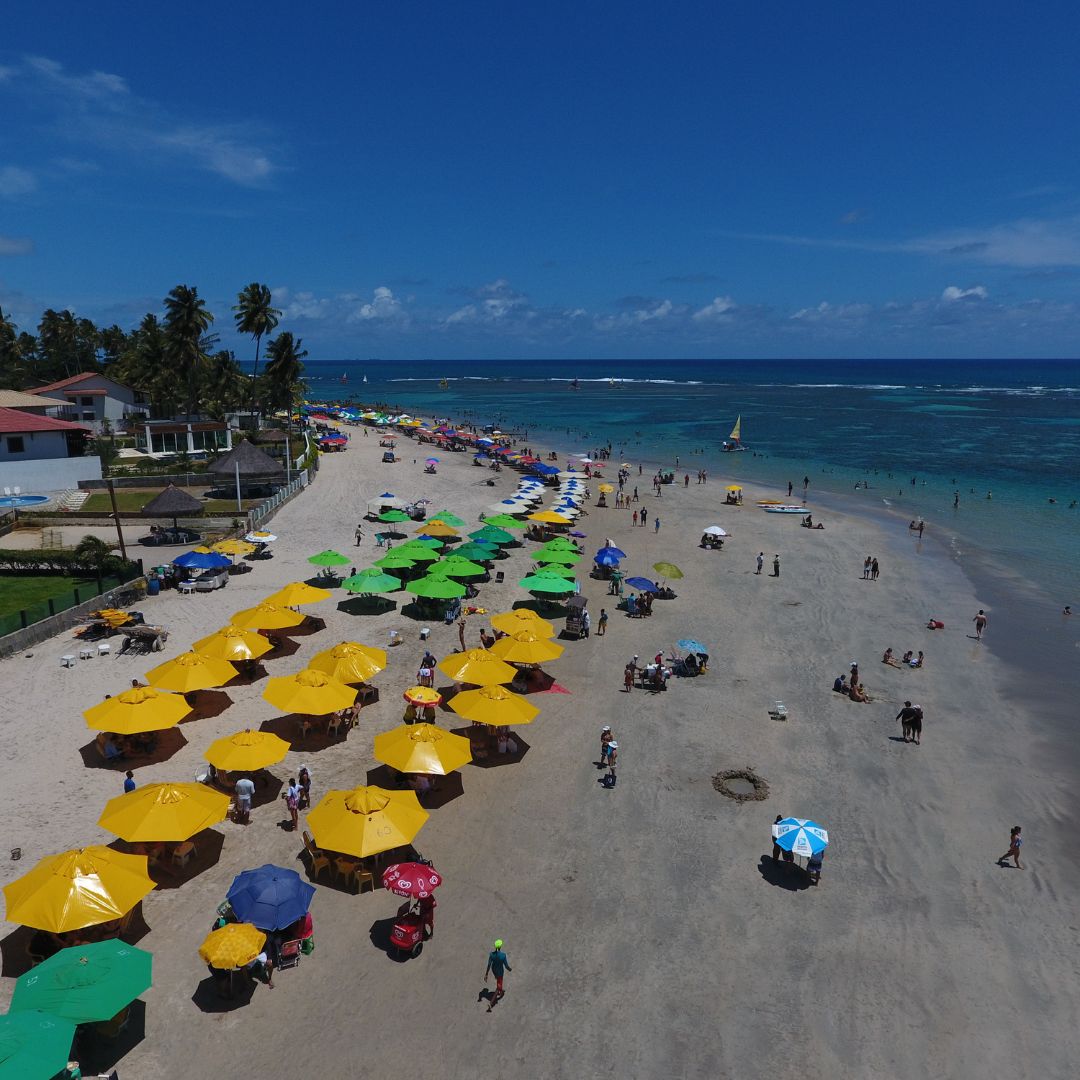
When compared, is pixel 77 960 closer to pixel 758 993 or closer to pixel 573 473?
pixel 758 993

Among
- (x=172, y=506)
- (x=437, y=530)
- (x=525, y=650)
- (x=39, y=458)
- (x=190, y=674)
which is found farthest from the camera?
(x=39, y=458)

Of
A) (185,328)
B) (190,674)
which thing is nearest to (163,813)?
(190,674)

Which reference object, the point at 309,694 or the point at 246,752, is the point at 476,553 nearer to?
the point at 309,694

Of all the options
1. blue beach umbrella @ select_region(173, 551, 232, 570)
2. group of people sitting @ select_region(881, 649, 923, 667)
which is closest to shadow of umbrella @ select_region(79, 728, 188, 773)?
blue beach umbrella @ select_region(173, 551, 232, 570)

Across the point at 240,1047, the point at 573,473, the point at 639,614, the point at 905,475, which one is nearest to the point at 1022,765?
the point at 639,614

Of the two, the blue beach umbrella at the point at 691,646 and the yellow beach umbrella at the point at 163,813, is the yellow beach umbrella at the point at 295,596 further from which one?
the blue beach umbrella at the point at 691,646

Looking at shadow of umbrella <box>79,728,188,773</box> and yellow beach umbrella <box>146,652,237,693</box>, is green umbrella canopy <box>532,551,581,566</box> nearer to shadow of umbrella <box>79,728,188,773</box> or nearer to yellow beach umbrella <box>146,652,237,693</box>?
yellow beach umbrella <box>146,652,237,693</box>

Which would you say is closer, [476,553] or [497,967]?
[497,967]
